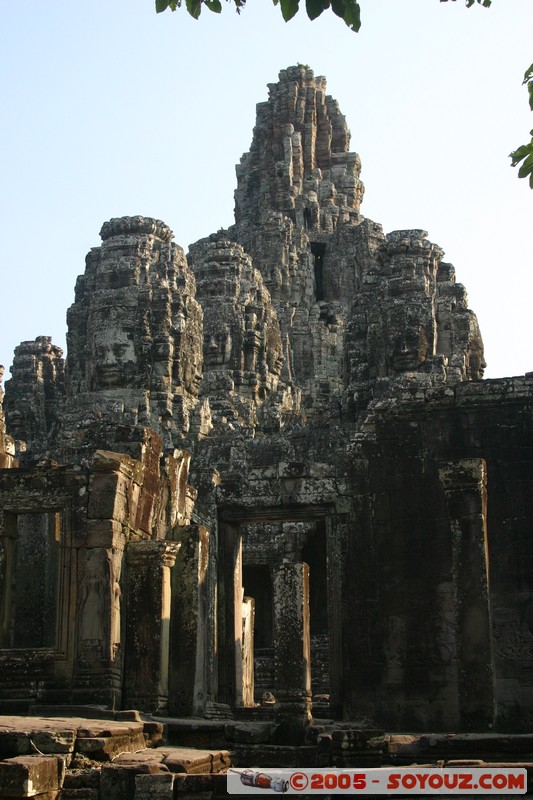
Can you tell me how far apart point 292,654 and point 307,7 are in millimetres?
10641

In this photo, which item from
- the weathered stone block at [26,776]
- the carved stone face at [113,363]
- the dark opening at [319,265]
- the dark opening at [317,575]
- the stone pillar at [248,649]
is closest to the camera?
the weathered stone block at [26,776]

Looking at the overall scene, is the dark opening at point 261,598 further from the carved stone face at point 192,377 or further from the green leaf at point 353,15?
Answer: the green leaf at point 353,15

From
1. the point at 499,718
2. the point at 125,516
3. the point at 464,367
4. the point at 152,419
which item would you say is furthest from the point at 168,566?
the point at 464,367

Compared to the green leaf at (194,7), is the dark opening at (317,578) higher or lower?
lower

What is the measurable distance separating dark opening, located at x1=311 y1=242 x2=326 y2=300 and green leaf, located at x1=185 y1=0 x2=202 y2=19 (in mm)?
60866

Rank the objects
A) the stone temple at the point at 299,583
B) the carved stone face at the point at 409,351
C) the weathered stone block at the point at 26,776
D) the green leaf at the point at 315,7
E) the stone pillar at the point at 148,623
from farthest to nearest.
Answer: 1. the carved stone face at the point at 409,351
2. the stone pillar at the point at 148,623
3. the stone temple at the point at 299,583
4. the weathered stone block at the point at 26,776
5. the green leaf at the point at 315,7

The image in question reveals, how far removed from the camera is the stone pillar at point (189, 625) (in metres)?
19.2

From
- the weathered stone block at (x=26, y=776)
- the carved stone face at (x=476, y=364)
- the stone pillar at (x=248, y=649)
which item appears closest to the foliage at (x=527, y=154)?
the weathered stone block at (x=26, y=776)

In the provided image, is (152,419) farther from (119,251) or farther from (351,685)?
(351,685)

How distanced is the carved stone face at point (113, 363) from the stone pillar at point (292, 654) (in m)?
25.4

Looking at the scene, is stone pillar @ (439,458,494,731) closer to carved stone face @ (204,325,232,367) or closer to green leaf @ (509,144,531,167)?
green leaf @ (509,144,531,167)

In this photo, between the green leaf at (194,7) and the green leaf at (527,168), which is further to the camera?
the green leaf at (527,168)

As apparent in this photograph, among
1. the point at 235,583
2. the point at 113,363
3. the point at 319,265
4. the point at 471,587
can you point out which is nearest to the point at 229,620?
Answer: the point at 235,583

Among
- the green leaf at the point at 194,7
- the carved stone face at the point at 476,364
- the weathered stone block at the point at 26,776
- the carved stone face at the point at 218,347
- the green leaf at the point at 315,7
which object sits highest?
the carved stone face at the point at 218,347
